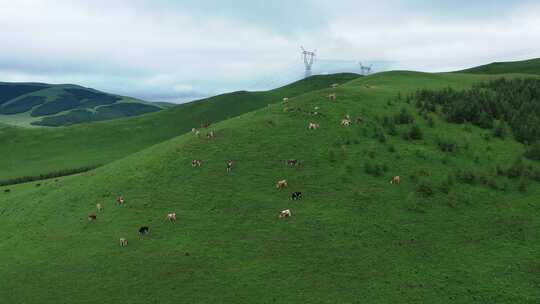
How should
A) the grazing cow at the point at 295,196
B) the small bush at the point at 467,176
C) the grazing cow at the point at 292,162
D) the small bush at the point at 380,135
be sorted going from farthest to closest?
the small bush at the point at 380,135 → the grazing cow at the point at 292,162 → the small bush at the point at 467,176 → the grazing cow at the point at 295,196

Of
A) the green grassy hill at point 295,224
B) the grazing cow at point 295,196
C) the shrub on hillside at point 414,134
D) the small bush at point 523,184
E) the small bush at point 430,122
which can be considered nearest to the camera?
the green grassy hill at point 295,224

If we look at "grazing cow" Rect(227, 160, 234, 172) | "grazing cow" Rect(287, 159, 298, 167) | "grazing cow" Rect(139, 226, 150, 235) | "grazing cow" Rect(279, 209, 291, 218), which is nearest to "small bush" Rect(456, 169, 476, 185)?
"grazing cow" Rect(287, 159, 298, 167)

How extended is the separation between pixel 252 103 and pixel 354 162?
127 metres

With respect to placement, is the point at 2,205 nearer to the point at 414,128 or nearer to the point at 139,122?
the point at 414,128

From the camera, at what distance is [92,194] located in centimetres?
4450

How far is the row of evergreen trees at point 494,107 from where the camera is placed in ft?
160

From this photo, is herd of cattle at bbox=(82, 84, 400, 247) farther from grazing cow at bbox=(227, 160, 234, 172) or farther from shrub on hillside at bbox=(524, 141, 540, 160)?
shrub on hillside at bbox=(524, 141, 540, 160)

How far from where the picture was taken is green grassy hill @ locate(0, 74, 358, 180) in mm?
105188

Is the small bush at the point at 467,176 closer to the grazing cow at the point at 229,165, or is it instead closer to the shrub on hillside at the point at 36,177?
the grazing cow at the point at 229,165

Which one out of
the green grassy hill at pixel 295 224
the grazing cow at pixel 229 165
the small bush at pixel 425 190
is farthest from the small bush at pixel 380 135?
the grazing cow at pixel 229 165

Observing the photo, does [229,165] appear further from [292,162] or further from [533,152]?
[533,152]

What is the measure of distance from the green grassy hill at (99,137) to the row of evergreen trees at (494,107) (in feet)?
279

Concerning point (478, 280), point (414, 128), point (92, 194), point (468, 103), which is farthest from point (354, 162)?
point (92, 194)

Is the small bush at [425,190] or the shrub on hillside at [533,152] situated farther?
the shrub on hillside at [533,152]
